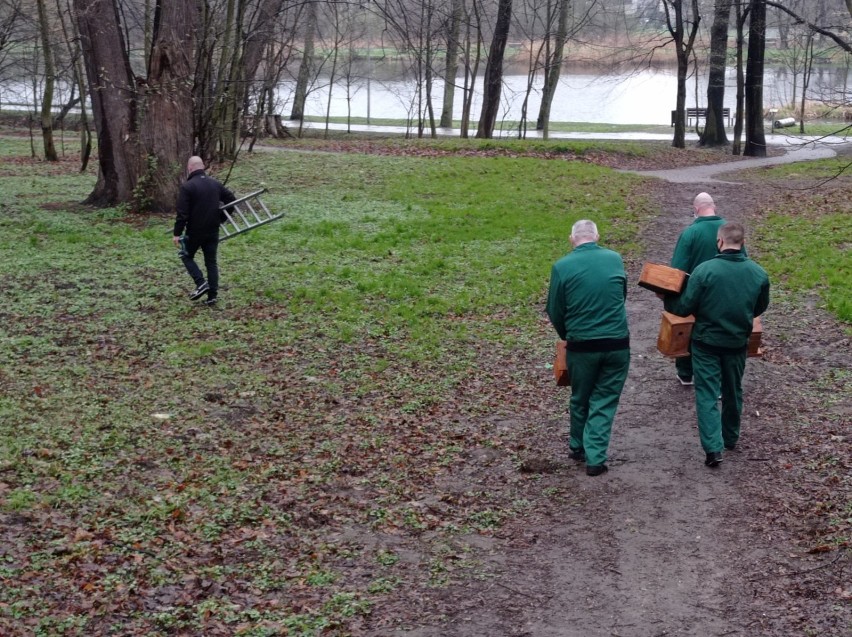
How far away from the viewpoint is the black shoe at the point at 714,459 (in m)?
7.13

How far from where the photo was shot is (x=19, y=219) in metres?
16.5

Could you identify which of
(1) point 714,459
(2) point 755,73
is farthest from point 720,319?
(2) point 755,73

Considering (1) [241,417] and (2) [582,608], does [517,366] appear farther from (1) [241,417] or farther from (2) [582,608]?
(2) [582,608]

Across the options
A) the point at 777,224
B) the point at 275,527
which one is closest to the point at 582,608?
the point at 275,527

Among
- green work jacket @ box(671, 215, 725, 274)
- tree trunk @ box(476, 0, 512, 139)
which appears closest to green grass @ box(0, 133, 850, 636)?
green work jacket @ box(671, 215, 725, 274)

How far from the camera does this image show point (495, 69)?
1204 inches

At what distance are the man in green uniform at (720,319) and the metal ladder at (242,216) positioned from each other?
653cm

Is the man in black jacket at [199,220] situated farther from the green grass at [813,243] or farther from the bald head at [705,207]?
the green grass at [813,243]

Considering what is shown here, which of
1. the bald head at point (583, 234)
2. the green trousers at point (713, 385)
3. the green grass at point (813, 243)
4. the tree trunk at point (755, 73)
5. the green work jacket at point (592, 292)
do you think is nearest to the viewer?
the green work jacket at point (592, 292)

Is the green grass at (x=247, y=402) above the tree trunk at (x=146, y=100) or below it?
below

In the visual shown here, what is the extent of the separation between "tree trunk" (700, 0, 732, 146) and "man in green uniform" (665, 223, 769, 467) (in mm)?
27589

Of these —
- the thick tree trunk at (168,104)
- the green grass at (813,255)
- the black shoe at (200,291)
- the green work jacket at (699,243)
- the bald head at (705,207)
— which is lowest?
the black shoe at (200,291)

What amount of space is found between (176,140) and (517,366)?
9944mm

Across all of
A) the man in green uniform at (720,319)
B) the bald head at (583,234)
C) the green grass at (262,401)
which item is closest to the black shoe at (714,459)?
the man in green uniform at (720,319)
